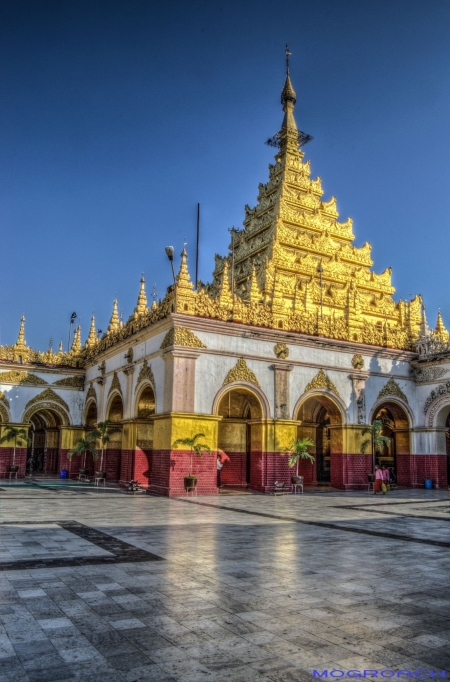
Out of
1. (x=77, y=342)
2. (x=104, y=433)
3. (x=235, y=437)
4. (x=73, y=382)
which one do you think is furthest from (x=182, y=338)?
(x=77, y=342)

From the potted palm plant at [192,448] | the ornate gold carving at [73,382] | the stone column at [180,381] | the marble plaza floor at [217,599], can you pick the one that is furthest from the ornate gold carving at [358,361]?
the ornate gold carving at [73,382]

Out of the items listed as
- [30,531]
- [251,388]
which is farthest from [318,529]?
[251,388]

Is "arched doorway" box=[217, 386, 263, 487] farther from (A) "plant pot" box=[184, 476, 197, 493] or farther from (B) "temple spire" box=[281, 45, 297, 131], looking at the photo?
(B) "temple spire" box=[281, 45, 297, 131]

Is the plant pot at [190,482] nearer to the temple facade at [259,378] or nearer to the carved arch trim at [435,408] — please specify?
the temple facade at [259,378]

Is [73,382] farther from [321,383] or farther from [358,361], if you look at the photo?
[358,361]

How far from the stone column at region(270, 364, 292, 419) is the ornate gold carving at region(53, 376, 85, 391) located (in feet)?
40.7

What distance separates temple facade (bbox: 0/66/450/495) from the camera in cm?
1900

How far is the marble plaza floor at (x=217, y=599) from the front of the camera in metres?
4.04

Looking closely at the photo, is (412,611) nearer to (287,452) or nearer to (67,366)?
(287,452)

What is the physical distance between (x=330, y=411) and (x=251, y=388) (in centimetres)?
442

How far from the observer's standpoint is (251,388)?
2006 cm

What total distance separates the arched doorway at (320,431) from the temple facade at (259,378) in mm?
79

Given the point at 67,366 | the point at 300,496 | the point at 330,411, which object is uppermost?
the point at 67,366

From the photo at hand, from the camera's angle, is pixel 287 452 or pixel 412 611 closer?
pixel 412 611
